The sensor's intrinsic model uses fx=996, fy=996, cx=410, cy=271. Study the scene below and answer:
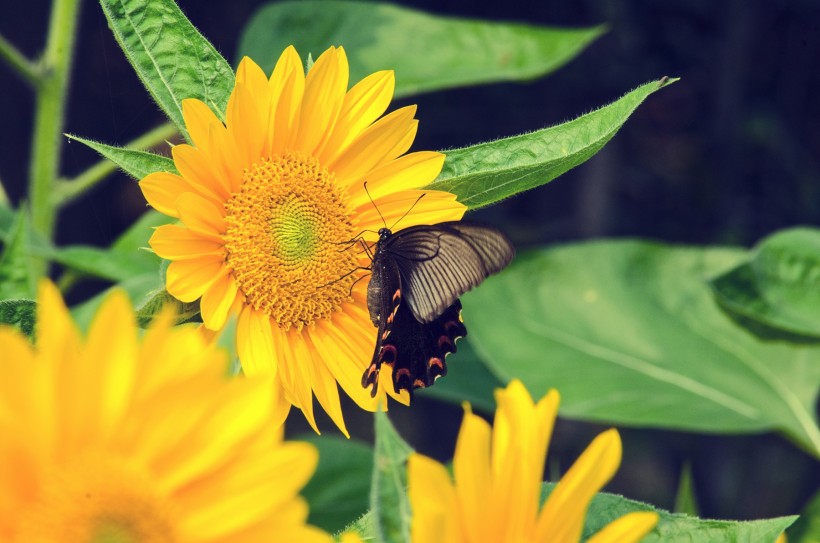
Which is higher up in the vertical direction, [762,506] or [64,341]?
[64,341]

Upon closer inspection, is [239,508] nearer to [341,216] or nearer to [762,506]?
[341,216]

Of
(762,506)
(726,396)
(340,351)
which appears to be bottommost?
(762,506)

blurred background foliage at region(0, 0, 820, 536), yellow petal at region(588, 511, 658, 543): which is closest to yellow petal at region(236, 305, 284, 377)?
yellow petal at region(588, 511, 658, 543)

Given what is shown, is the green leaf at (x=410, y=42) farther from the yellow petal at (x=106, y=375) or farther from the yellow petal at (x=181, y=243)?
the yellow petal at (x=106, y=375)

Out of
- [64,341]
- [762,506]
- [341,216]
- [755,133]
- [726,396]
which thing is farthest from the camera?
[762,506]

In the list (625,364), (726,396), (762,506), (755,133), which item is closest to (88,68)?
(625,364)

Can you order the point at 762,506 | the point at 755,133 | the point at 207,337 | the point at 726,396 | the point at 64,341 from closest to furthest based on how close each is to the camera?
the point at 64,341
the point at 207,337
the point at 726,396
the point at 755,133
the point at 762,506

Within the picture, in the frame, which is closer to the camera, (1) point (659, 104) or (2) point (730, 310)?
(2) point (730, 310)
